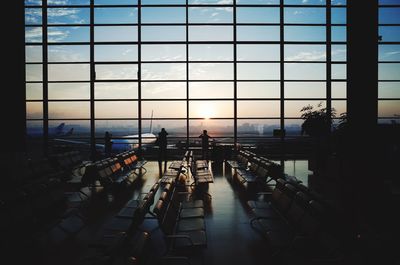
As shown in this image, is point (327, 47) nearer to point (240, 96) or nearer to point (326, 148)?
point (240, 96)

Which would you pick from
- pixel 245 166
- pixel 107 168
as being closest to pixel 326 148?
pixel 245 166

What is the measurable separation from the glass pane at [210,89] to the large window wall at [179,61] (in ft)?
0.14

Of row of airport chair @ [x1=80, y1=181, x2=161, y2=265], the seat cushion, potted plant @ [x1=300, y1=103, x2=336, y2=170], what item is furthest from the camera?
potted plant @ [x1=300, y1=103, x2=336, y2=170]

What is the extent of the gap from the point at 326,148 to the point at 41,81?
37.1ft

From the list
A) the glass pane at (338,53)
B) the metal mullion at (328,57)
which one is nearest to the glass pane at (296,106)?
the metal mullion at (328,57)

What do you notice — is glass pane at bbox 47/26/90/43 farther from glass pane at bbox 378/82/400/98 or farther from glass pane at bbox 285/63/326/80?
glass pane at bbox 378/82/400/98

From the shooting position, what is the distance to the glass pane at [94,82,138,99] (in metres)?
11.4

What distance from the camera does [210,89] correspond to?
11242mm

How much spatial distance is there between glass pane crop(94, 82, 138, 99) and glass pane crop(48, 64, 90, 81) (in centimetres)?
64

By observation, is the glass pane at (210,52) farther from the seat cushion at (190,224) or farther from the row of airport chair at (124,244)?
the seat cushion at (190,224)

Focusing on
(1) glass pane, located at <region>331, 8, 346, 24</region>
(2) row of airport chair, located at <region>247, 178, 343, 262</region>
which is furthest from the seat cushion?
(1) glass pane, located at <region>331, 8, 346, 24</region>

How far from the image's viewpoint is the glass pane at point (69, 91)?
444 inches

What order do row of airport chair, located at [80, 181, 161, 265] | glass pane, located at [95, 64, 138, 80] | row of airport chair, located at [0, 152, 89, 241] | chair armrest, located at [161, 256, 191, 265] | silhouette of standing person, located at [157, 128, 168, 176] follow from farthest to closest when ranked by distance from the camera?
silhouette of standing person, located at [157, 128, 168, 176]
glass pane, located at [95, 64, 138, 80]
row of airport chair, located at [0, 152, 89, 241]
chair armrest, located at [161, 256, 191, 265]
row of airport chair, located at [80, 181, 161, 265]

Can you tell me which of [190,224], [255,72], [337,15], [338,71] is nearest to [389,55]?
[338,71]
